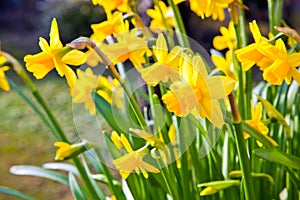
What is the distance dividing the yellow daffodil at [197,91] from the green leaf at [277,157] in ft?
0.58

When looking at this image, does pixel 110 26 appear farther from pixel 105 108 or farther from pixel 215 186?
pixel 215 186

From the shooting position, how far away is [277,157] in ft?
2.64

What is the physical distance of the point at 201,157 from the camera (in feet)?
3.29

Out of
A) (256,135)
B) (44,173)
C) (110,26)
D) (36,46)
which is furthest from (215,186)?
(36,46)

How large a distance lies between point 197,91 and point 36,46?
161 inches

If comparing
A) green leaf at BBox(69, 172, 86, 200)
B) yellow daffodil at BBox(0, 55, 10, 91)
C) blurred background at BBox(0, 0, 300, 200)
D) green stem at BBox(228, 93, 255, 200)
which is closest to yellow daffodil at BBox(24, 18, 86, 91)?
yellow daffodil at BBox(0, 55, 10, 91)

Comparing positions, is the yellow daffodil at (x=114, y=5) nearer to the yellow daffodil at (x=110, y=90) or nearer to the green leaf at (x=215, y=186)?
the yellow daffodil at (x=110, y=90)

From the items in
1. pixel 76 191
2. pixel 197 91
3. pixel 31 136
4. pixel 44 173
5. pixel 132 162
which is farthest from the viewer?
pixel 31 136

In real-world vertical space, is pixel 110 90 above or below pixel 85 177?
above

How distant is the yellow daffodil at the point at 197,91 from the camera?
637 millimetres

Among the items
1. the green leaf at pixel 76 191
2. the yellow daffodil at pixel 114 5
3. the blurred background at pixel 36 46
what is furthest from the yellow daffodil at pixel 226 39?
the blurred background at pixel 36 46

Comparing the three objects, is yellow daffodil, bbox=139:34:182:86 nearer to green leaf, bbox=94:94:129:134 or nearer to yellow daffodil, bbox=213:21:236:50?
green leaf, bbox=94:94:129:134

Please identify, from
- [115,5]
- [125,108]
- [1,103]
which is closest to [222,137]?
[125,108]

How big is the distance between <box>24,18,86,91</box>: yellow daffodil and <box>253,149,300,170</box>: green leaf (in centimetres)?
32
